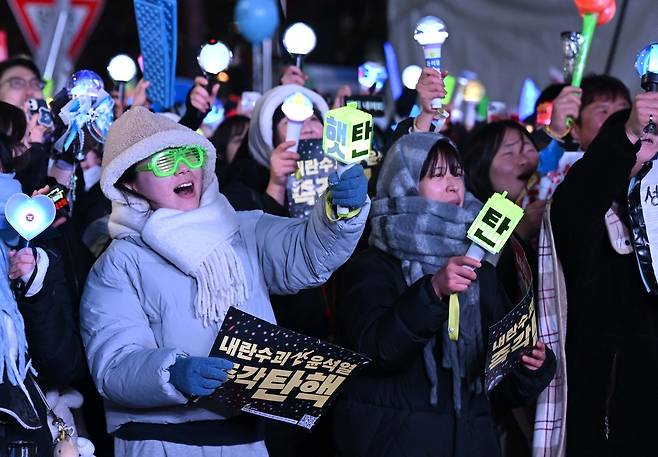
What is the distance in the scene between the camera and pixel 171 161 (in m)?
3.72

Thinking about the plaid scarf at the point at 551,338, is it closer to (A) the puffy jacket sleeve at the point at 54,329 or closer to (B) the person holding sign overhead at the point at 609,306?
(B) the person holding sign overhead at the point at 609,306

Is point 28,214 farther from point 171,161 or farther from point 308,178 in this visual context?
point 308,178

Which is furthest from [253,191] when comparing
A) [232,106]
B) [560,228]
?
[232,106]

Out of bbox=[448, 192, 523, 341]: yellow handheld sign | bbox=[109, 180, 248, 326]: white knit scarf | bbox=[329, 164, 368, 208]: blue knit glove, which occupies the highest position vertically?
bbox=[329, 164, 368, 208]: blue knit glove

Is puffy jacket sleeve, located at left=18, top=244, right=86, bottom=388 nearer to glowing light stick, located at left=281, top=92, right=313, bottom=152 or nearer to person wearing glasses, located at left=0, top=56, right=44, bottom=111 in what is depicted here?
glowing light stick, located at left=281, top=92, right=313, bottom=152

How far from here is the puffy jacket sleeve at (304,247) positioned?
138 inches

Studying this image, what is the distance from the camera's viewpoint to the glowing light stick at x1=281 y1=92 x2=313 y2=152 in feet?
15.8

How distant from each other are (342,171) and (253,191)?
4.79 feet

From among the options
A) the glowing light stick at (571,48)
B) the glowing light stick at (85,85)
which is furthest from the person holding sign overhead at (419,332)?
the glowing light stick at (571,48)

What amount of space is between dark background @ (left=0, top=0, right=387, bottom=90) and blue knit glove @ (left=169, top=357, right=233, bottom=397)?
12821 millimetres

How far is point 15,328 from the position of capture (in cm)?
341

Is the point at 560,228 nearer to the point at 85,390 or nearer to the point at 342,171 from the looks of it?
the point at 342,171

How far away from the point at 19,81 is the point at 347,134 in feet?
10.2

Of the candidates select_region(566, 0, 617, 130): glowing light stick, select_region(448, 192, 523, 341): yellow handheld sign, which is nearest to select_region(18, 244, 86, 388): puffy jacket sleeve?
Result: select_region(448, 192, 523, 341): yellow handheld sign
